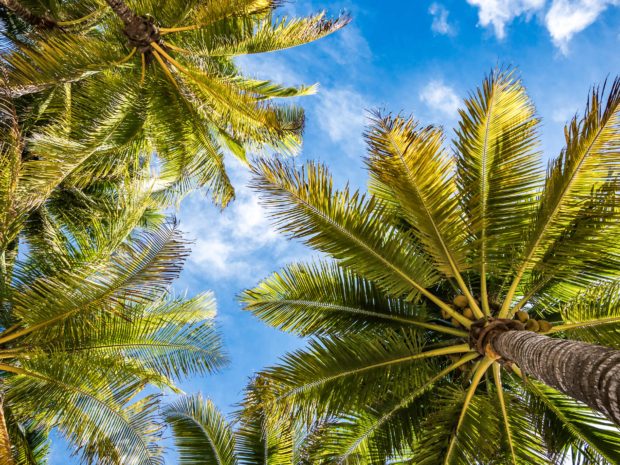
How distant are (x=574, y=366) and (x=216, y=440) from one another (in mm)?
5998

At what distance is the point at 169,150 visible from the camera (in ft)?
31.9

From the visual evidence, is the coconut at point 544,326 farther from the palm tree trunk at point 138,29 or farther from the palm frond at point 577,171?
the palm tree trunk at point 138,29

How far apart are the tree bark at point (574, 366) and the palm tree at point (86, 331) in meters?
3.60

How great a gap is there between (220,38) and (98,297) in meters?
5.37

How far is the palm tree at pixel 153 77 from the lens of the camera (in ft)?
23.6

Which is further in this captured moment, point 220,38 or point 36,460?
point 220,38

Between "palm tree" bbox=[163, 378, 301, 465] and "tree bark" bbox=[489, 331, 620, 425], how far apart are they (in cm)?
452

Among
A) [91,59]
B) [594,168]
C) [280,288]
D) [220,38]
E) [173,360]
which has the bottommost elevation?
[173,360]

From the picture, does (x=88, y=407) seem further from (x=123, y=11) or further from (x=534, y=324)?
(x=123, y=11)

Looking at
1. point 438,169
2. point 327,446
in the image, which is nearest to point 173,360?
point 327,446

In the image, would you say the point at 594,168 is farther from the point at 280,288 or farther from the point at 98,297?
the point at 98,297

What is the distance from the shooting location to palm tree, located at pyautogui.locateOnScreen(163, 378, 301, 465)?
766 centimetres

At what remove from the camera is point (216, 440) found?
7.72 m

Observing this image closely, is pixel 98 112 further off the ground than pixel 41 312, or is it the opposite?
pixel 98 112
